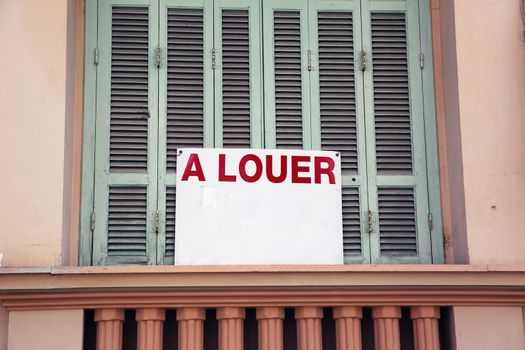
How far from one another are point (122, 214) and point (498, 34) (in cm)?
311

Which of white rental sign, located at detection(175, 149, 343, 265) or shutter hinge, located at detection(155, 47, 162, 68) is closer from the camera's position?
white rental sign, located at detection(175, 149, 343, 265)

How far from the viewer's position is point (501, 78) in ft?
22.0

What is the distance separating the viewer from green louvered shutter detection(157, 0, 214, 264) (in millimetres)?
6656

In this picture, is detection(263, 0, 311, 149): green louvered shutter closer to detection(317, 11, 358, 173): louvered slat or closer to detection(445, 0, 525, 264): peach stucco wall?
detection(317, 11, 358, 173): louvered slat

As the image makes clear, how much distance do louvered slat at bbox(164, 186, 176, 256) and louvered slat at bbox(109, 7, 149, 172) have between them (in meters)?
0.27

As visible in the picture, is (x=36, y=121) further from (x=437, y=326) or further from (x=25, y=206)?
(x=437, y=326)

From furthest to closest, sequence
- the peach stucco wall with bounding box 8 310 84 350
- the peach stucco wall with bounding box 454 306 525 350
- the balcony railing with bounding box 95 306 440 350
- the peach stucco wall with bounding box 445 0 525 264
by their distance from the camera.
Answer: the peach stucco wall with bounding box 445 0 525 264
the peach stucco wall with bounding box 454 306 525 350
the balcony railing with bounding box 95 306 440 350
the peach stucco wall with bounding box 8 310 84 350

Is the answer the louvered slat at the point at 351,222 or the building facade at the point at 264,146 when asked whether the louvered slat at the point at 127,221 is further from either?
the louvered slat at the point at 351,222

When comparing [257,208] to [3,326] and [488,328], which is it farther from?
[3,326]

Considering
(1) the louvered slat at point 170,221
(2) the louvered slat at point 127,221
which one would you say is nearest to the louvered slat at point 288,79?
(1) the louvered slat at point 170,221

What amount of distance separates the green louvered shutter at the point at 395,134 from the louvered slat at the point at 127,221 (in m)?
1.71

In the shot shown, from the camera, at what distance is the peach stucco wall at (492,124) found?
6.48m

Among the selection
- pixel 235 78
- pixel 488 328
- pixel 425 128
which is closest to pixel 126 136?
pixel 235 78

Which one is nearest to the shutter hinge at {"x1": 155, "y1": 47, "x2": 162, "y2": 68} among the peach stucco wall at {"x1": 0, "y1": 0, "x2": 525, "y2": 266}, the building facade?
the building facade
